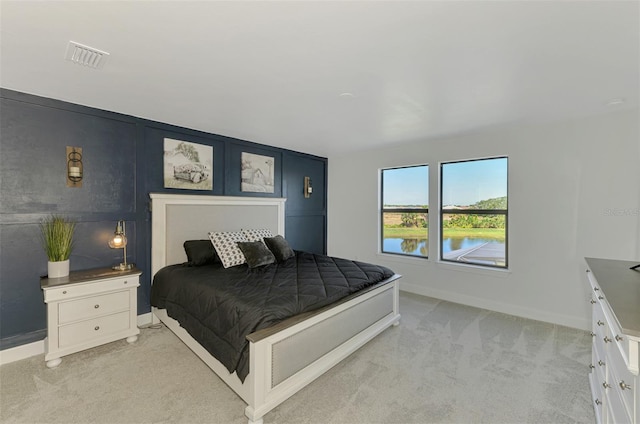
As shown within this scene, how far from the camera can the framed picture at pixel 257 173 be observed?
4227 mm

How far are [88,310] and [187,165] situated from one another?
73.8 inches

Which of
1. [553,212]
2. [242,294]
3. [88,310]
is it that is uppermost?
[553,212]

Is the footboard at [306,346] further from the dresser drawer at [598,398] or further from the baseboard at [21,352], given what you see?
the baseboard at [21,352]

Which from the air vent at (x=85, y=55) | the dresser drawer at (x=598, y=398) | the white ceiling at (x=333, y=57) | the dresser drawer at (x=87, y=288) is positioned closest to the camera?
the white ceiling at (x=333, y=57)

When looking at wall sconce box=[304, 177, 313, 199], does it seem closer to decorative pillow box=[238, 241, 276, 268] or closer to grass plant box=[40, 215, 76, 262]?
decorative pillow box=[238, 241, 276, 268]

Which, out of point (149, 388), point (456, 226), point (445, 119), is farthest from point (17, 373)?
point (456, 226)

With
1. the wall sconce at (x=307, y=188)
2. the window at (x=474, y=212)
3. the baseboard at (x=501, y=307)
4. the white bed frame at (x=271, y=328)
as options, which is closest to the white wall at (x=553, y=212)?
the baseboard at (x=501, y=307)

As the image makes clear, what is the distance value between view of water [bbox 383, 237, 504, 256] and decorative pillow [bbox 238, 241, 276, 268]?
7.81ft

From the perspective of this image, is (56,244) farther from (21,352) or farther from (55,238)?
(21,352)

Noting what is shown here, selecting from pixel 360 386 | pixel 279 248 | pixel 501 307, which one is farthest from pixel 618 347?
pixel 279 248

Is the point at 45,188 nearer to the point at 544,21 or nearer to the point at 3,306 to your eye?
the point at 3,306

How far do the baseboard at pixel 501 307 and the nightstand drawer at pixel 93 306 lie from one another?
3.81 meters

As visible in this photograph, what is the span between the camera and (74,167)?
272 centimetres

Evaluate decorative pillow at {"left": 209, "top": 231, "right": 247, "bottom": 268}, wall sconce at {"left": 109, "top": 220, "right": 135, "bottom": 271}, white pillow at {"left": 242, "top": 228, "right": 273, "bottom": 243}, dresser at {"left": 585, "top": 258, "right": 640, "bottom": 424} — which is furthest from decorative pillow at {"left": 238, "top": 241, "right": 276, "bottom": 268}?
dresser at {"left": 585, "top": 258, "right": 640, "bottom": 424}
